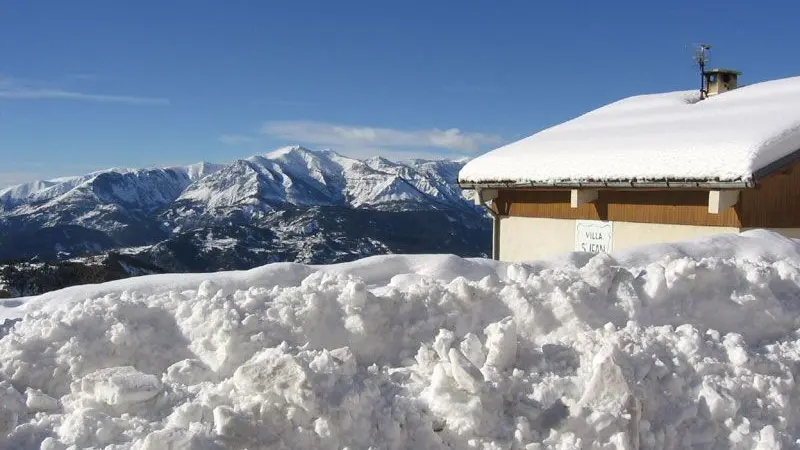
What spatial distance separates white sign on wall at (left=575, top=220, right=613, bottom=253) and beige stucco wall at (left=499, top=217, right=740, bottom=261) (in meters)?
0.09

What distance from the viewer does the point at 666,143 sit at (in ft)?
25.7

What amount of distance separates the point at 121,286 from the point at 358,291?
5.34ft

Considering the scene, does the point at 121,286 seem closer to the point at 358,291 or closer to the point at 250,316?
the point at 250,316

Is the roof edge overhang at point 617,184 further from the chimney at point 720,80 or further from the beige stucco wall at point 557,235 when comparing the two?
the chimney at point 720,80

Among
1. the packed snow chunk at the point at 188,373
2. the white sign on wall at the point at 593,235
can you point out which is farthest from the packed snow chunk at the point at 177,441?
the white sign on wall at the point at 593,235

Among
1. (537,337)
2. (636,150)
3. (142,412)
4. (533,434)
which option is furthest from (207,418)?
(636,150)

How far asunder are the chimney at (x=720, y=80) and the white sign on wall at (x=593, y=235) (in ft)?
15.2

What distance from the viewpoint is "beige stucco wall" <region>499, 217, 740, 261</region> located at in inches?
305

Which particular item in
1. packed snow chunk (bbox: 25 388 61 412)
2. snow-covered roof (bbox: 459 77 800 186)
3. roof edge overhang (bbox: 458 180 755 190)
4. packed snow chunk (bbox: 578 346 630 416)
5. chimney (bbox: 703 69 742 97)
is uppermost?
chimney (bbox: 703 69 742 97)

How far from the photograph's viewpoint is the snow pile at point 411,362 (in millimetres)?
3131

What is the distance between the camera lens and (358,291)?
157 inches

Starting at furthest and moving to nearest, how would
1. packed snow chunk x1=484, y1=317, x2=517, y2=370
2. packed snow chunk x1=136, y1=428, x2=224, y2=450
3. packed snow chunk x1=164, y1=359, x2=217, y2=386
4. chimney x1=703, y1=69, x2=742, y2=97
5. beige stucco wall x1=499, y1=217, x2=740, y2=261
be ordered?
chimney x1=703, y1=69, x2=742, y2=97
beige stucco wall x1=499, y1=217, x2=740, y2=261
packed snow chunk x1=484, y1=317, x2=517, y2=370
packed snow chunk x1=164, y1=359, x2=217, y2=386
packed snow chunk x1=136, y1=428, x2=224, y2=450

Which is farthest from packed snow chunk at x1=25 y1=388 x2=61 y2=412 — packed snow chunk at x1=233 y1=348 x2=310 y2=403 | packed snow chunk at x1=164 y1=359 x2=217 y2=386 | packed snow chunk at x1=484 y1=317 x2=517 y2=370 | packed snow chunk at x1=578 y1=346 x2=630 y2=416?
packed snow chunk at x1=578 y1=346 x2=630 y2=416

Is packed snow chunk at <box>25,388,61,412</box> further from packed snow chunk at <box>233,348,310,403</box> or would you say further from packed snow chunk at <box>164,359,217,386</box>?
packed snow chunk at <box>233,348,310,403</box>
